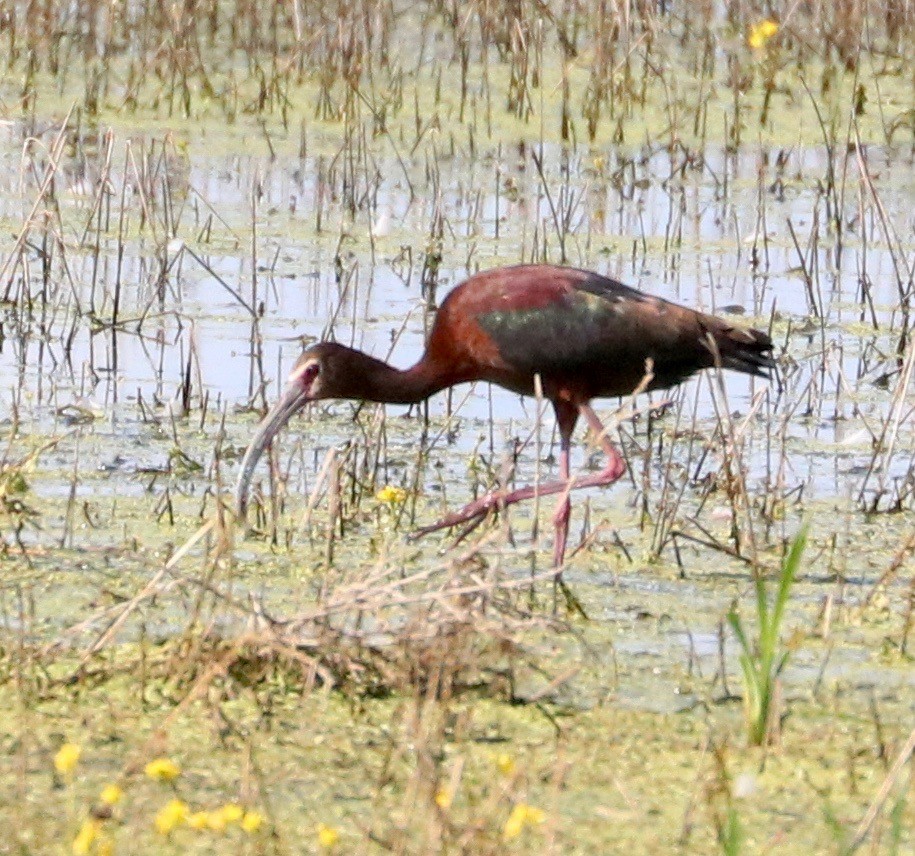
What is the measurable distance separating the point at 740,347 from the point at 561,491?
723 mm

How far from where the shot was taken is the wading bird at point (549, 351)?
6004mm

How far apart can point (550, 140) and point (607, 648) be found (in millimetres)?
6385

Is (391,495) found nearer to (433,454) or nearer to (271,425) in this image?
(271,425)

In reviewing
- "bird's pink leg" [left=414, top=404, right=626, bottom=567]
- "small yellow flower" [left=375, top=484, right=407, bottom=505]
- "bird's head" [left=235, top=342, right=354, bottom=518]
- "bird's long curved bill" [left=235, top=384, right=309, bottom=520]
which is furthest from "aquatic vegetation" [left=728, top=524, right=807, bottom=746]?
"bird's head" [left=235, top=342, right=354, bottom=518]

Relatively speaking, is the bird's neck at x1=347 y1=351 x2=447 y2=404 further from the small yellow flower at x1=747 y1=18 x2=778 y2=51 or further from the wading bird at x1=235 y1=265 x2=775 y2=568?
the small yellow flower at x1=747 y1=18 x2=778 y2=51

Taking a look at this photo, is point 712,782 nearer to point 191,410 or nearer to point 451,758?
point 451,758

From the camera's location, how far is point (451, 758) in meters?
4.12

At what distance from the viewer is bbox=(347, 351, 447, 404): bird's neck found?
6125mm

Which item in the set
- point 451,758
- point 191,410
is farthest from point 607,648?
point 191,410

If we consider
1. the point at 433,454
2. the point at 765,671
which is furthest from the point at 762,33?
the point at 765,671

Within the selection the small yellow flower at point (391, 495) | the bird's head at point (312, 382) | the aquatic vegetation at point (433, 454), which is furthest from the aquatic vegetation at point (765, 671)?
the bird's head at point (312, 382)

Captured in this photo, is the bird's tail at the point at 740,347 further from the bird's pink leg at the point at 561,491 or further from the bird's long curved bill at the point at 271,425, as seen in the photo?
the bird's long curved bill at the point at 271,425

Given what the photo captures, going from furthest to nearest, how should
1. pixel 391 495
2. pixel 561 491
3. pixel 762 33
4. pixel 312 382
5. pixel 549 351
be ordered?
1. pixel 762 33
2. pixel 312 382
3. pixel 549 351
4. pixel 391 495
5. pixel 561 491

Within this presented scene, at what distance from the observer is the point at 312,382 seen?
20.1ft
